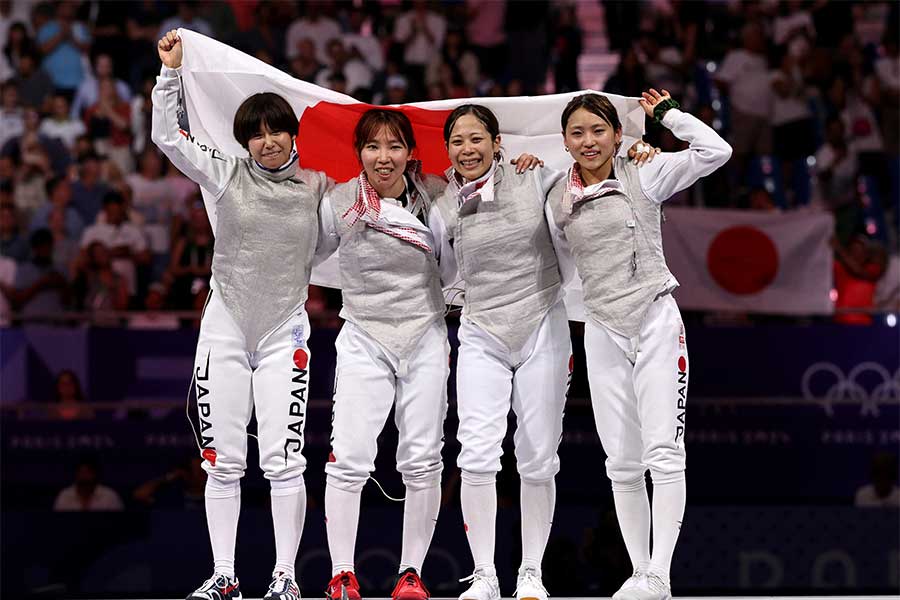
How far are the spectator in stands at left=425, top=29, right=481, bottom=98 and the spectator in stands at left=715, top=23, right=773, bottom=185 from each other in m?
1.92

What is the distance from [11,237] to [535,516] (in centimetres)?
518

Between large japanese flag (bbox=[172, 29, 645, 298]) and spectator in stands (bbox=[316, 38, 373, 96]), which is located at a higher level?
spectator in stands (bbox=[316, 38, 373, 96])

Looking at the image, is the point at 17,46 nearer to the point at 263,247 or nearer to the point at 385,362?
the point at 263,247

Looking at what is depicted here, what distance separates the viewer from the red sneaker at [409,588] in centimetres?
390

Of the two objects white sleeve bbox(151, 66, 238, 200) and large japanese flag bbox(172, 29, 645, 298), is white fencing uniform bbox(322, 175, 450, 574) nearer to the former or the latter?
white sleeve bbox(151, 66, 238, 200)

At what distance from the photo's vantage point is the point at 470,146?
402 cm

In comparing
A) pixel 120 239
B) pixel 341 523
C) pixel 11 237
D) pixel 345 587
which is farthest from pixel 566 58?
pixel 345 587

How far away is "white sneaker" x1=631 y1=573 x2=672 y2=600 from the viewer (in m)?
3.85

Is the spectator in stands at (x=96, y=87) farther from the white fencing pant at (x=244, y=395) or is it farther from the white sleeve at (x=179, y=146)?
the white fencing pant at (x=244, y=395)

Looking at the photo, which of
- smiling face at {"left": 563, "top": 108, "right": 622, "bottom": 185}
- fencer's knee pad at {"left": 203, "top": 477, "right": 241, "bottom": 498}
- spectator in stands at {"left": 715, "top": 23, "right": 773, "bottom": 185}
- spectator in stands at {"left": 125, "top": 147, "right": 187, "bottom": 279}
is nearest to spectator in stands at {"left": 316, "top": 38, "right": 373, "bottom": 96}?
spectator in stands at {"left": 125, "top": 147, "right": 187, "bottom": 279}

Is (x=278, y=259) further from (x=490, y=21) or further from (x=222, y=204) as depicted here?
(x=490, y=21)

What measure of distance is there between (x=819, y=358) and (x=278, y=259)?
13.2 ft

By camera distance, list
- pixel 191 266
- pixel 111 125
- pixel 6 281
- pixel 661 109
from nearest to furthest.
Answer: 1. pixel 661 109
2. pixel 191 266
3. pixel 6 281
4. pixel 111 125

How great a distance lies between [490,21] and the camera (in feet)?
33.3
